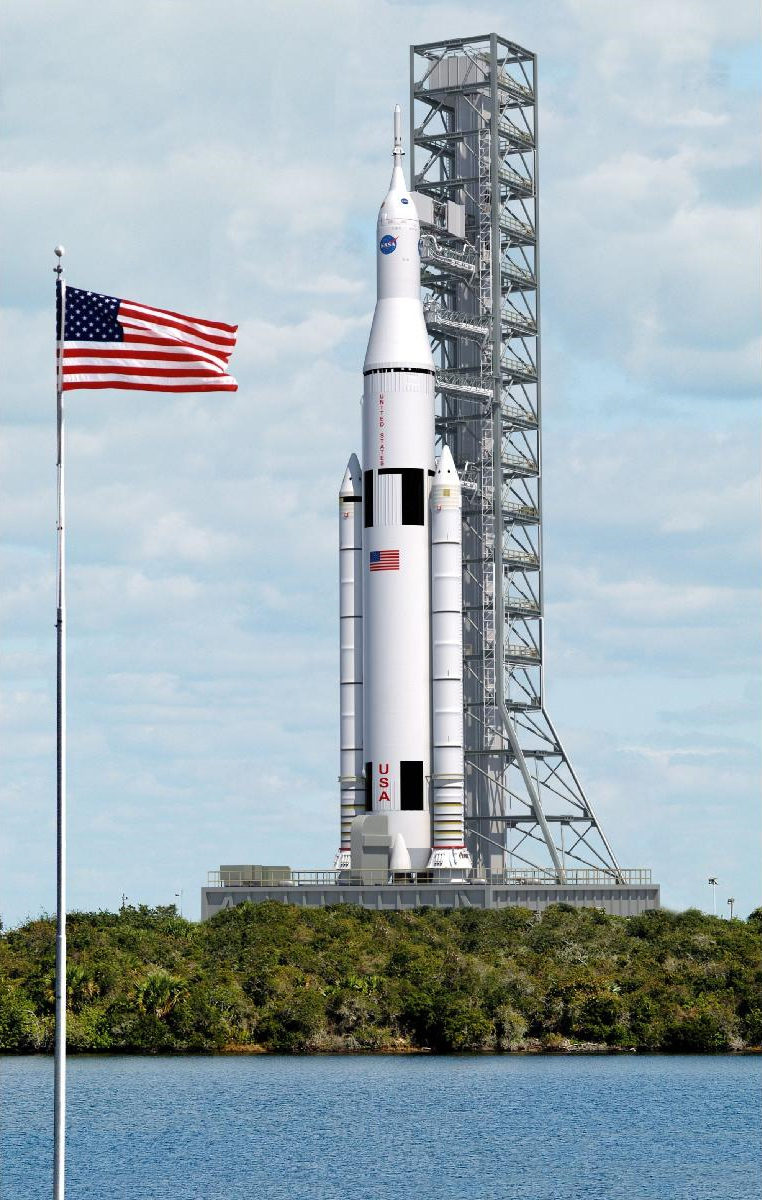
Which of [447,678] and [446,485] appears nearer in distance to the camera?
[447,678]

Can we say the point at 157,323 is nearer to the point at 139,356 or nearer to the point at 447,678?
the point at 139,356

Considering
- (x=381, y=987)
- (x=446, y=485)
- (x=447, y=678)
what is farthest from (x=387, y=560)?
(x=381, y=987)

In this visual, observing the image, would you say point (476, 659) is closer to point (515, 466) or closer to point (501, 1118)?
point (515, 466)

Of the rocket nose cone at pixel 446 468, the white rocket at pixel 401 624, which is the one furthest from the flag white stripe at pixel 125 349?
the rocket nose cone at pixel 446 468

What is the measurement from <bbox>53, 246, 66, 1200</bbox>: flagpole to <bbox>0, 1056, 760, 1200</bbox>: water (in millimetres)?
18820

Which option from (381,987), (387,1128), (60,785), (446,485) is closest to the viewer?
(60,785)

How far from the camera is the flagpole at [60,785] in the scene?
121 ft

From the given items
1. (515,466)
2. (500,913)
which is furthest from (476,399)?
(500,913)

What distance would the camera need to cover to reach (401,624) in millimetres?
99125

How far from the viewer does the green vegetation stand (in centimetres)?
8556

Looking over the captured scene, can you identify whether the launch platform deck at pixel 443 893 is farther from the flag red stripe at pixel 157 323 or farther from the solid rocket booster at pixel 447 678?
the flag red stripe at pixel 157 323

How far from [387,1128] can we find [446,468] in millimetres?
40304

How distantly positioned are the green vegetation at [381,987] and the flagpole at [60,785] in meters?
48.0

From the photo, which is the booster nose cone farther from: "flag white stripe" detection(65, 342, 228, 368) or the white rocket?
"flag white stripe" detection(65, 342, 228, 368)
